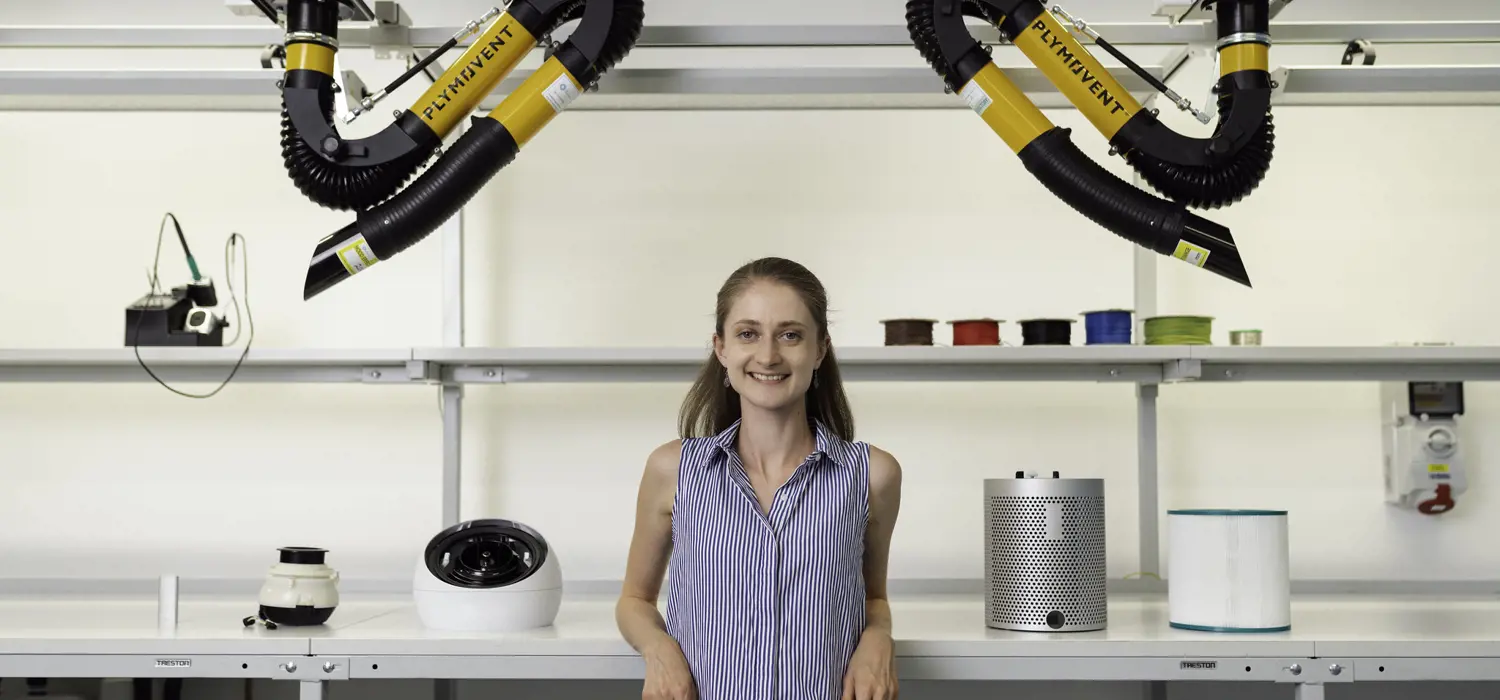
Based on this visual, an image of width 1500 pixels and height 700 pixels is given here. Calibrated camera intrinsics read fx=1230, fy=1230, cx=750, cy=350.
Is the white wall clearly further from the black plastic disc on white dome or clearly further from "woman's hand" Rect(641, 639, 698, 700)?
"woman's hand" Rect(641, 639, 698, 700)

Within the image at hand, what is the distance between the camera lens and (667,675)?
161cm

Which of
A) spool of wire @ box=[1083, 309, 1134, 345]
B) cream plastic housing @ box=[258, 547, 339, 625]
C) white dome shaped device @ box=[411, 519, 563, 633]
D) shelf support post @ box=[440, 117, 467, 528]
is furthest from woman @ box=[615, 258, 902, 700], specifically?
shelf support post @ box=[440, 117, 467, 528]

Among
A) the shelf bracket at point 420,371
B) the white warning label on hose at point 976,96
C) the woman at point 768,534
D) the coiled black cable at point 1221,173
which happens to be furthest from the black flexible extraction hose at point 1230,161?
the shelf bracket at point 420,371

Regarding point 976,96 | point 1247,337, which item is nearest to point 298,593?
point 976,96

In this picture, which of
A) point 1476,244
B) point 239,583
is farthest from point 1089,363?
point 239,583

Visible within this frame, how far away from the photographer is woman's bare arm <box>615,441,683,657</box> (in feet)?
5.69

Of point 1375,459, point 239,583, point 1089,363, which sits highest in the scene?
point 1089,363

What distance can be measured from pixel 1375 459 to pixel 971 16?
152cm

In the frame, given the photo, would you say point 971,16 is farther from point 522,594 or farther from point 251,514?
point 251,514

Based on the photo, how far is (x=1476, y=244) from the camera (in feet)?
9.11

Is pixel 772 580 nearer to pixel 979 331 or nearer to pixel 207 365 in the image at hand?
pixel 979 331

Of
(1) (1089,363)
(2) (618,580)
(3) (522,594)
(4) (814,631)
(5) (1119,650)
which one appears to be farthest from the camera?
(2) (618,580)

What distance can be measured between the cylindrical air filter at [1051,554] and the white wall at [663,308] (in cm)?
80

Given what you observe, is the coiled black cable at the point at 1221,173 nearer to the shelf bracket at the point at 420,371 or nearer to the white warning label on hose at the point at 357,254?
the white warning label on hose at the point at 357,254
